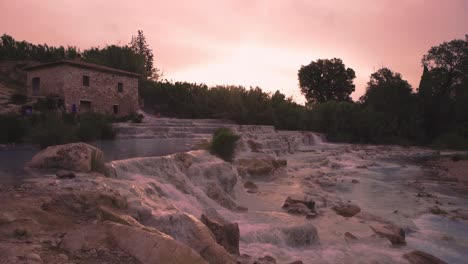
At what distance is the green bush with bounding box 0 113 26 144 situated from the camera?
11688 mm

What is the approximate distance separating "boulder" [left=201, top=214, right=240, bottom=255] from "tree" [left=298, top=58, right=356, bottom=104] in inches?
1981

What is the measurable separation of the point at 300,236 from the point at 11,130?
34.7 ft

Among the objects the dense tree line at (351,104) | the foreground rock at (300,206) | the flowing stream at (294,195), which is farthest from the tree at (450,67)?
the foreground rock at (300,206)

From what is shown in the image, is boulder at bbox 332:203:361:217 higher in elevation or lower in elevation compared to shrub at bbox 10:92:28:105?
lower

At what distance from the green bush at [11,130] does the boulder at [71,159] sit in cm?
657

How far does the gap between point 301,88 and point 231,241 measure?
171 feet

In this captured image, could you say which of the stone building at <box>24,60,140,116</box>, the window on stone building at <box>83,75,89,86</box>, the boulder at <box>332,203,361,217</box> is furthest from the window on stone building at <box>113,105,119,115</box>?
the boulder at <box>332,203,361,217</box>

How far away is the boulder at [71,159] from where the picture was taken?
5.77m

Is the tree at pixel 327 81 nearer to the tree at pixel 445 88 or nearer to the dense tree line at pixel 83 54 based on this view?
the tree at pixel 445 88

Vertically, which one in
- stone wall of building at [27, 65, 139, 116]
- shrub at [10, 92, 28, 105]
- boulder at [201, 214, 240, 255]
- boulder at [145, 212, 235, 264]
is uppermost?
stone wall of building at [27, 65, 139, 116]

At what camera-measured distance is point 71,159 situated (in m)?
5.87

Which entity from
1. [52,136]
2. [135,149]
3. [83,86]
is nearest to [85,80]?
[83,86]

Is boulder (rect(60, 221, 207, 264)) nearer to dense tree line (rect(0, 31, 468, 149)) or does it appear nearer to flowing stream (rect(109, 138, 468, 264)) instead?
flowing stream (rect(109, 138, 468, 264))

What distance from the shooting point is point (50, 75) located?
74.8ft
